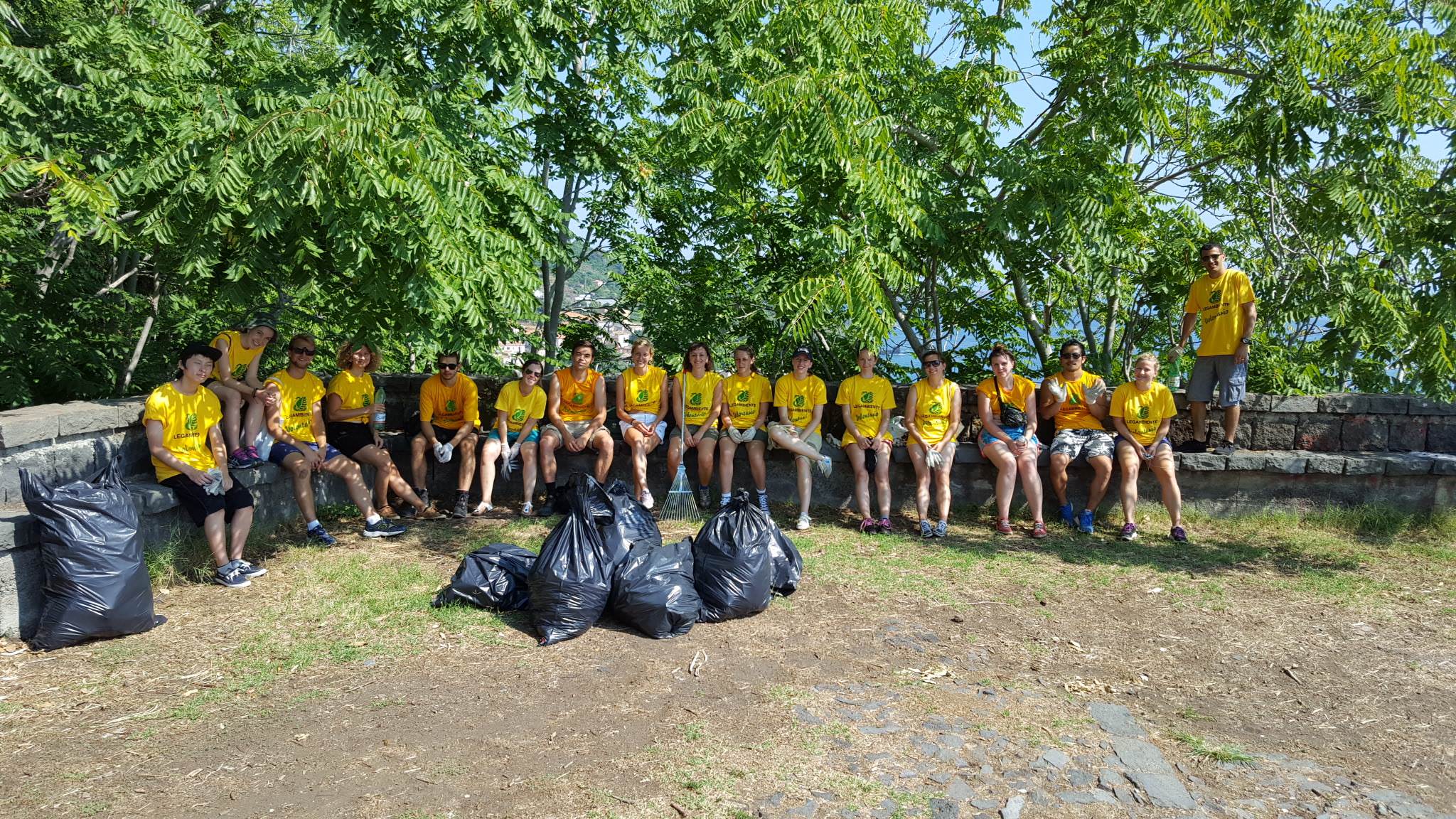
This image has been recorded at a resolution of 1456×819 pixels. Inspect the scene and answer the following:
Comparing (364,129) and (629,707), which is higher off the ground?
(364,129)

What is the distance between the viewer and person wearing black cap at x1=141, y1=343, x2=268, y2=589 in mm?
5895

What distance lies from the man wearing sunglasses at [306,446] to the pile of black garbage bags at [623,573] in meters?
1.83

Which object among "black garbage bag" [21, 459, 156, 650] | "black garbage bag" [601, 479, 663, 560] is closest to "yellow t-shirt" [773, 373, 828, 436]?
"black garbage bag" [601, 479, 663, 560]

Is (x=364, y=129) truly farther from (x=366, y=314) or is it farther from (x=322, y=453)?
(x=322, y=453)

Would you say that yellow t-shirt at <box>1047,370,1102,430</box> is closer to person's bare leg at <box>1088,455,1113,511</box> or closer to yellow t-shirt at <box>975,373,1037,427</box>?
yellow t-shirt at <box>975,373,1037,427</box>

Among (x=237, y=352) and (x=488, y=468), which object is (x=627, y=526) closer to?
(x=488, y=468)

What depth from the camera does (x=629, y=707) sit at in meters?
4.37

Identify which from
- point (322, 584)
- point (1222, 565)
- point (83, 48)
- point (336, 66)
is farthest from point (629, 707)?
point (83, 48)

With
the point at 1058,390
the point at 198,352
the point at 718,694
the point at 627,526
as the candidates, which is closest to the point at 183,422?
the point at 198,352

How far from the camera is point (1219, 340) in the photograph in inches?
313

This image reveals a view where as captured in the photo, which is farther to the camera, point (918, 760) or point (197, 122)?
point (197, 122)

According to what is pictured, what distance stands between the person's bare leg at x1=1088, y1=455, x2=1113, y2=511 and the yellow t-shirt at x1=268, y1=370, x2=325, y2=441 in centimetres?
606

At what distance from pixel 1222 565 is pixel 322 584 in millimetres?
5989

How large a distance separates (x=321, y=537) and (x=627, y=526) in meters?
2.56
